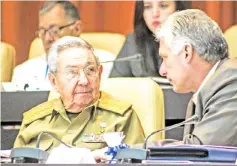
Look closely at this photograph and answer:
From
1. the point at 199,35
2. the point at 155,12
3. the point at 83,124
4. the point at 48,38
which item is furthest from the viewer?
the point at 48,38

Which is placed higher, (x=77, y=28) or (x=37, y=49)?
(x=77, y=28)

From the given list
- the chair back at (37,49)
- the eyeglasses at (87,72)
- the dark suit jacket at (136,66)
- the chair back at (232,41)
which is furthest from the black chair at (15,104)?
the chair back at (232,41)

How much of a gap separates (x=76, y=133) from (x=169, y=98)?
0.58m

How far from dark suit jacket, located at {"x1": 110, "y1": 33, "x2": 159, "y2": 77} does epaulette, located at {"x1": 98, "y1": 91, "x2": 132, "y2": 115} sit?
85 centimetres

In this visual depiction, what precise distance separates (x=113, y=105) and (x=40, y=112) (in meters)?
0.29

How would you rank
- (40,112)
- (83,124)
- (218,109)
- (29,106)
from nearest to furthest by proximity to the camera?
(218,109) < (83,124) < (40,112) < (29,106)

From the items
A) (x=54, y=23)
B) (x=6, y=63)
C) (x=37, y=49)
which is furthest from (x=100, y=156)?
(x=37, y=49)

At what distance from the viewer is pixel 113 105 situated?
3092mm

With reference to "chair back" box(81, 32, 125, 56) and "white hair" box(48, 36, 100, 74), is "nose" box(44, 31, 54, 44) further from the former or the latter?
"white hair" box(48, 36, 100, 74)

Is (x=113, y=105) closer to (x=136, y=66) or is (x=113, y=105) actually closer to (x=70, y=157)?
(x=70, y=157)

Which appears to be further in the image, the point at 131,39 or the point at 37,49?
the point at 37,49

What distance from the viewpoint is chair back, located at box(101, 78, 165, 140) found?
3148mm

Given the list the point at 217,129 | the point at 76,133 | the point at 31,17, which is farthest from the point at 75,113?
the point at 31,17

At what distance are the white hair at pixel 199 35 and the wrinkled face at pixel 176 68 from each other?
32mm
